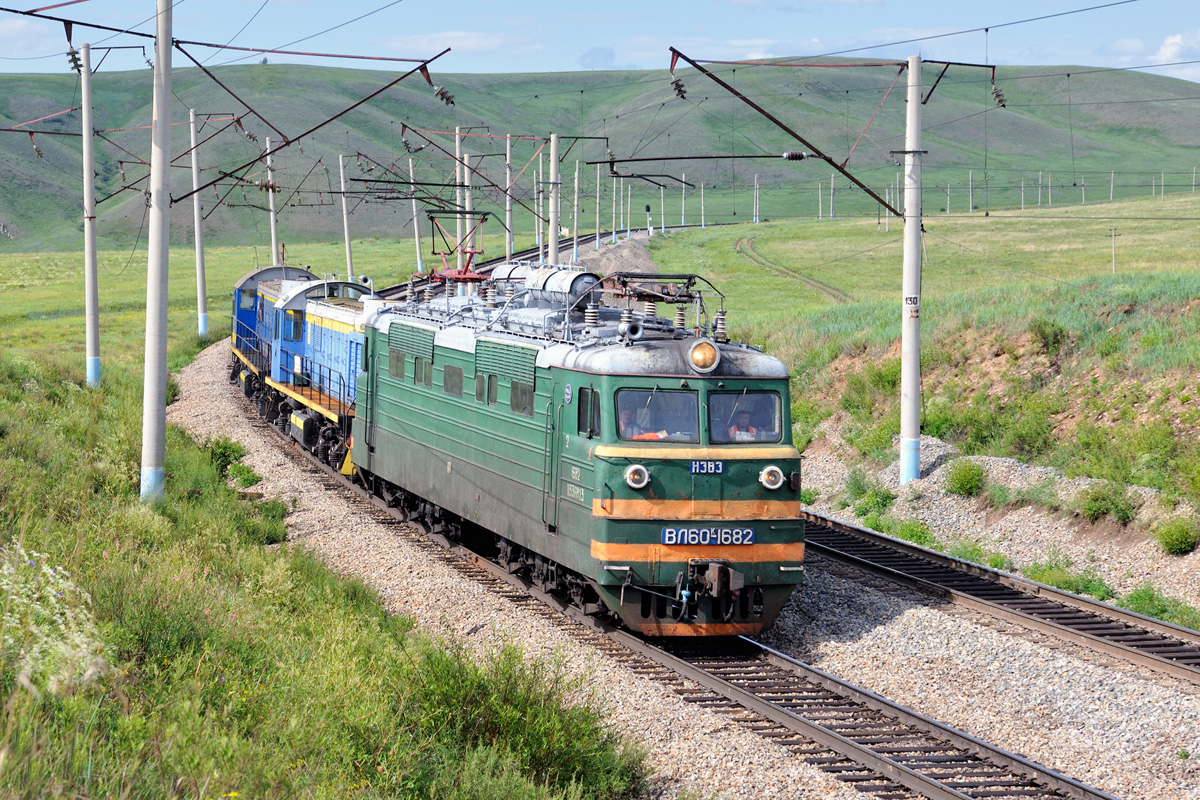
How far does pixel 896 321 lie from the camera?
30406mm

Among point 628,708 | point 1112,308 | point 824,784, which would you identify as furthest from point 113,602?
point 1112,308

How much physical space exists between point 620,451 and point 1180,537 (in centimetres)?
903

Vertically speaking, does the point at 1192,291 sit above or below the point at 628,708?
above

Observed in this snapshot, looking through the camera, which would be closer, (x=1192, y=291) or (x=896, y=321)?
(x=1192, y=291)

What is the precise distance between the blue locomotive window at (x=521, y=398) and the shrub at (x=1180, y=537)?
9443 mm

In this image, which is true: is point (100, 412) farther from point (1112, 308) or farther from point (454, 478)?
point (1112, 308)

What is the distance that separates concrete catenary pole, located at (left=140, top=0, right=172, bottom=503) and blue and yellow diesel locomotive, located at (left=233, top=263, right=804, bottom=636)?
392 centimetres

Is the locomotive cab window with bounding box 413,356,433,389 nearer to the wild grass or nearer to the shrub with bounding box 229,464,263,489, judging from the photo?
the wild grass

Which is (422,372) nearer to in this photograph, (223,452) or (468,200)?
(223,452)

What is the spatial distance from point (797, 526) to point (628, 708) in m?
3.23

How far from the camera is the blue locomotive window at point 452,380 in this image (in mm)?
16562

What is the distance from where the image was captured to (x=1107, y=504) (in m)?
17.9

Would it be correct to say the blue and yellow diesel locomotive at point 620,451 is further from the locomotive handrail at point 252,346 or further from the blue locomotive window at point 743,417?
the locomotive handrail at point 252,346

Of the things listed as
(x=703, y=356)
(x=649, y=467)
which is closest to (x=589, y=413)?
(x=649, y=467)
